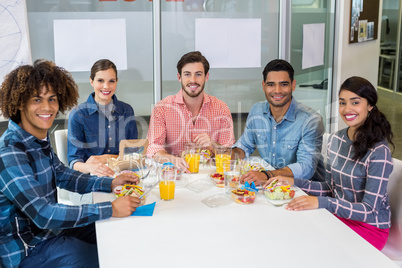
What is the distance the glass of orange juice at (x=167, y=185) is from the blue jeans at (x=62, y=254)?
357 mm

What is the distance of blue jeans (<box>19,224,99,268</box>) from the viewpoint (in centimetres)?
178

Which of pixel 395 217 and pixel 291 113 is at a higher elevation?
pixel 291 113

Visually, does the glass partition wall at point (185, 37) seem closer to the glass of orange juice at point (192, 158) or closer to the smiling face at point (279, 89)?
the smiling face at point (279, 89)

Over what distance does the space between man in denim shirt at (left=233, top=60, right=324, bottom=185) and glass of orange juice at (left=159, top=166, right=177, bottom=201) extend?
27.9 inches

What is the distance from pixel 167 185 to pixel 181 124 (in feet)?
3.57

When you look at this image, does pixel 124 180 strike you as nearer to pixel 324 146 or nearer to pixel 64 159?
pixel 64 159

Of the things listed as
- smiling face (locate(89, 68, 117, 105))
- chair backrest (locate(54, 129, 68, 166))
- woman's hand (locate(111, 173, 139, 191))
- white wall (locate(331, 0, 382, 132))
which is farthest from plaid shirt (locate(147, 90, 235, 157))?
white wall (locate(331, 0, 382, 132))

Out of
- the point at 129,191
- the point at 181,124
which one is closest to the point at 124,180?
the point at 129,191

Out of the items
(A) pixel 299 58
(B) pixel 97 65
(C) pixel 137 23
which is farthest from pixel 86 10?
→ (A) pixel 299 58

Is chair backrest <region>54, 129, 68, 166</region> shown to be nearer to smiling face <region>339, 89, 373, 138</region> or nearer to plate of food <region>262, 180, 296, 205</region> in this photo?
plate of food <region>262, 180, 296, 205</region>

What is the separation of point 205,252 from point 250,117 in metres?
1.58

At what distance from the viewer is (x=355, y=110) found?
218 centimetres

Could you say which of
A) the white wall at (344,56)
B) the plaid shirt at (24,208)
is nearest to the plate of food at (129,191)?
the plaid shirt at (24,208)

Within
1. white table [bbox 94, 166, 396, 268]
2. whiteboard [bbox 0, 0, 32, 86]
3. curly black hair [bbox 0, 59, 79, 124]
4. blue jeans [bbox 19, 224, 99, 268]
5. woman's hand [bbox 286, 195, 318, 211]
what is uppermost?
whiteboard [bbox 0, 0, 32, 86]
